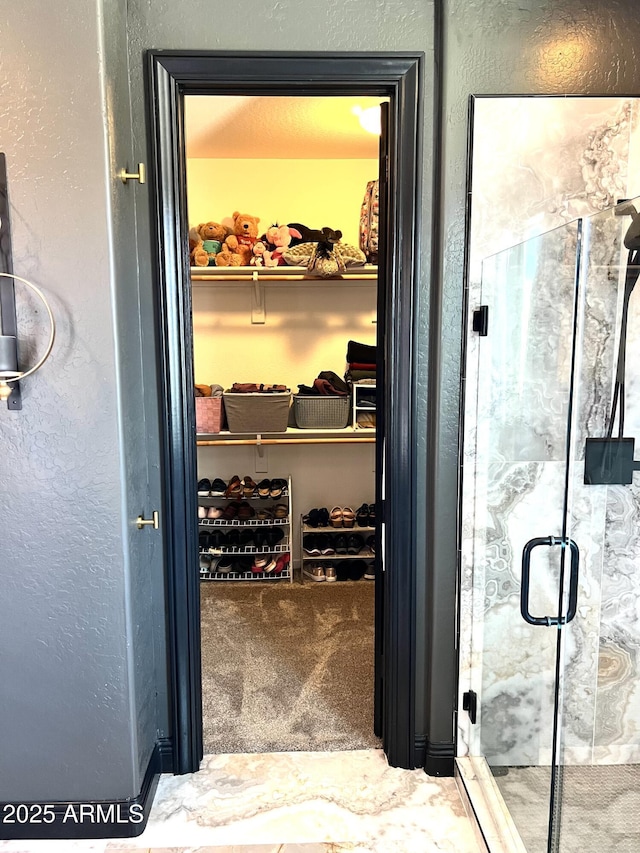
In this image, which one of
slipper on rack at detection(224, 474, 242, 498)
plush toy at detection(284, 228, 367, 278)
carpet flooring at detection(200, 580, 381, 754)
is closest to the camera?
carpet flooring at detection(200, 580, 381, 754)

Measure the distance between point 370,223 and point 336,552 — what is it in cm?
197

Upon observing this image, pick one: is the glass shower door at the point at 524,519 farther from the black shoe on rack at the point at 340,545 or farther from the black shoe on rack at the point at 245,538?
the black shoe on rack at the point at 245,538

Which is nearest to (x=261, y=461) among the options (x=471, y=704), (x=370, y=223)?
(x=370, y=223)

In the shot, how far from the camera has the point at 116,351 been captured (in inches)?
62.9

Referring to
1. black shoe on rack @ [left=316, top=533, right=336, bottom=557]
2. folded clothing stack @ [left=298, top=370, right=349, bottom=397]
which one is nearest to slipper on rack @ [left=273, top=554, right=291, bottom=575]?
black shoe on rack @ [left=316, top=533, right=336, bottom=557]

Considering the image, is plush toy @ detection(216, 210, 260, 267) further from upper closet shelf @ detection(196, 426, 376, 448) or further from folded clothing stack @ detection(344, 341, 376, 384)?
upper closet shelf @ detection(196, 426, 376, 448)

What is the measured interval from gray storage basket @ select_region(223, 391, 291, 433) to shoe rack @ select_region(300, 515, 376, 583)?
29.2 inches

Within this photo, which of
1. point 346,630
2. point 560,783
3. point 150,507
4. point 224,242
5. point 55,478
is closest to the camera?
point 560,783

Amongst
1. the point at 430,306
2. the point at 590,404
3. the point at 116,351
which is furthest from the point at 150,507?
the point at 590,404

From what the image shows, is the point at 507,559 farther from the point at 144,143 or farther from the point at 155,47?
the point at 155,47

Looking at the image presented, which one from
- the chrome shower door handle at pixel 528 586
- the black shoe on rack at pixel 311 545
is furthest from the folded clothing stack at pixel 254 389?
the chrome shower door handle at pixel 528 586

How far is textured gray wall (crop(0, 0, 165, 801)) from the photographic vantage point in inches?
59.4

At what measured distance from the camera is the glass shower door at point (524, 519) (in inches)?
58.6

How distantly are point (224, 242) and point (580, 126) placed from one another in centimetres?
215
